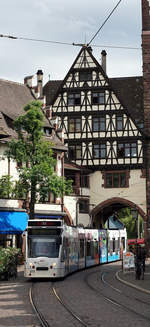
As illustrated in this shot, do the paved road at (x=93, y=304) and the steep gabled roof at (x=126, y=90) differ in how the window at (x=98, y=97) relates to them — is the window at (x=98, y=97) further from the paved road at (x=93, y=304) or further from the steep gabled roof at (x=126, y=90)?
the paved road at (x=93, y=304)

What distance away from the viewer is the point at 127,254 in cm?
3152

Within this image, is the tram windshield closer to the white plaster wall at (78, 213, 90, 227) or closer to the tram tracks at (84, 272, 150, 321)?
the tram tracks at (84, 272, 150, 321)

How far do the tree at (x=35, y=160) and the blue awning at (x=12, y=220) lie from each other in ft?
6.93

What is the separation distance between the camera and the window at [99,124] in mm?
52531

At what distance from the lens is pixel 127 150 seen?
51750 millimetres

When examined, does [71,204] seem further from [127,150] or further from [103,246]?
[103,246]

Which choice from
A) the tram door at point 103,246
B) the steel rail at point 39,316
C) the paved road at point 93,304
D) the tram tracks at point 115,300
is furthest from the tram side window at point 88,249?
the steel rail at point 39,316

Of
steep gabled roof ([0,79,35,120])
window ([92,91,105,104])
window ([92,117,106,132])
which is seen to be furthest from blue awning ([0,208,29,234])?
window ([92,91,105,104])

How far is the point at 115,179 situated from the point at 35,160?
19614 millimetres

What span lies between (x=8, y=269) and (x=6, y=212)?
1128 centimetres

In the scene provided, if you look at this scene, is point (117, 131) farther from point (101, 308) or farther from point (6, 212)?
point (101, 308)

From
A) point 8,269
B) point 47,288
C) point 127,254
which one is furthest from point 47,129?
point 47,288

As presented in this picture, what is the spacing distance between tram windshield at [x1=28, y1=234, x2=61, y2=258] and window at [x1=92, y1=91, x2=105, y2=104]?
28.9 m

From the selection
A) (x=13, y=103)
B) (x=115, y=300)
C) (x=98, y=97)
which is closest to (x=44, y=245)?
(x=115, y=300)
